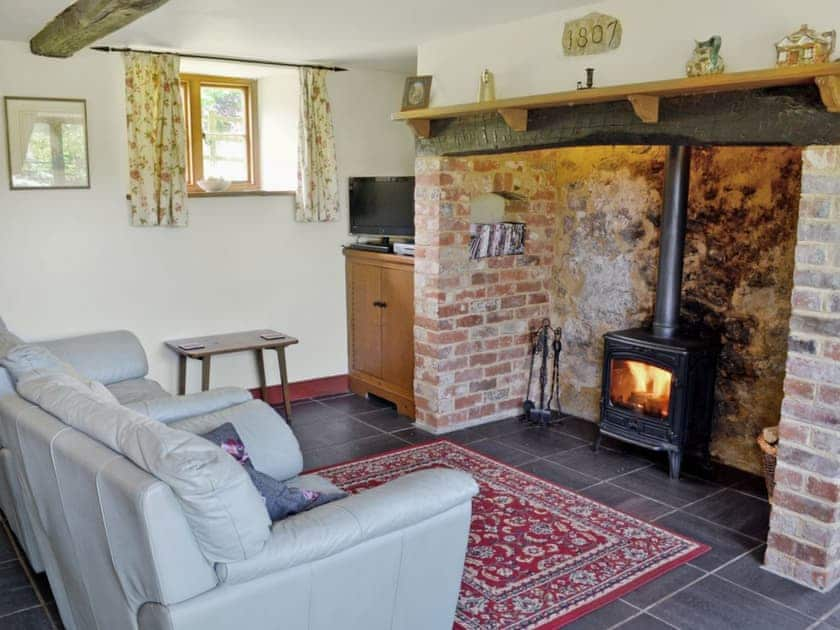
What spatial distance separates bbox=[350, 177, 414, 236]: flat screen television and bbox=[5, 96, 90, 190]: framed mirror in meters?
1.78

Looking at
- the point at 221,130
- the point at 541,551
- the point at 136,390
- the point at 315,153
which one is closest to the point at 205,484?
the point at 541,551

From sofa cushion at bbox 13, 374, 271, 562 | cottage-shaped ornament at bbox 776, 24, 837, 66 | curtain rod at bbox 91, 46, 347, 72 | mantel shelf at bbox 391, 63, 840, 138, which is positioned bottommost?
sofa cushion at bbox 13, 374, 271, 562

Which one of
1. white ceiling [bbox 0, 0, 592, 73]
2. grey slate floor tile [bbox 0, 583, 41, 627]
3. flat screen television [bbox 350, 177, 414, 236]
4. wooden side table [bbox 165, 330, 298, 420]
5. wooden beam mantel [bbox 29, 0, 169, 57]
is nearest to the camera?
grey slate floor tile [bbox 0, 583, 41, 627]

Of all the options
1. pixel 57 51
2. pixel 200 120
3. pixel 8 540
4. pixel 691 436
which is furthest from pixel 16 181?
pixel 691 436

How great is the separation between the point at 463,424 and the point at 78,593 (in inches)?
110

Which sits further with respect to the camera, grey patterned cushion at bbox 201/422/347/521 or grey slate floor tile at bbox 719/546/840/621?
grey slate floor tile at bbox 719/546/840/621

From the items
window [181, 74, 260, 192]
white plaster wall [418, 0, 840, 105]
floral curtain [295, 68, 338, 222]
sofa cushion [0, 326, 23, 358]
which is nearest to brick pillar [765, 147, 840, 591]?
white plaster wall [418, 0, 840, 105]

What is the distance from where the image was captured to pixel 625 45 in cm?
355

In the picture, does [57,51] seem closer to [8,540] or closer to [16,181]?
[16,181]

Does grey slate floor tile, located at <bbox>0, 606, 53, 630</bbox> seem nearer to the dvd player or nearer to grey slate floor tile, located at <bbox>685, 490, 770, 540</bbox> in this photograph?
grey slate floor tile, located at <bbox>685, 490, 770, 540</bbox>

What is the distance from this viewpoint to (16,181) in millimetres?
4344

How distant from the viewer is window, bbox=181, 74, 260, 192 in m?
5.21

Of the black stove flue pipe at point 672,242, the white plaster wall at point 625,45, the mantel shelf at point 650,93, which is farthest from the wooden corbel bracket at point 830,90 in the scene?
the black stove flue pipe at point 672,242

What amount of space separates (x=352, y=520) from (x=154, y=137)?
130 inches
